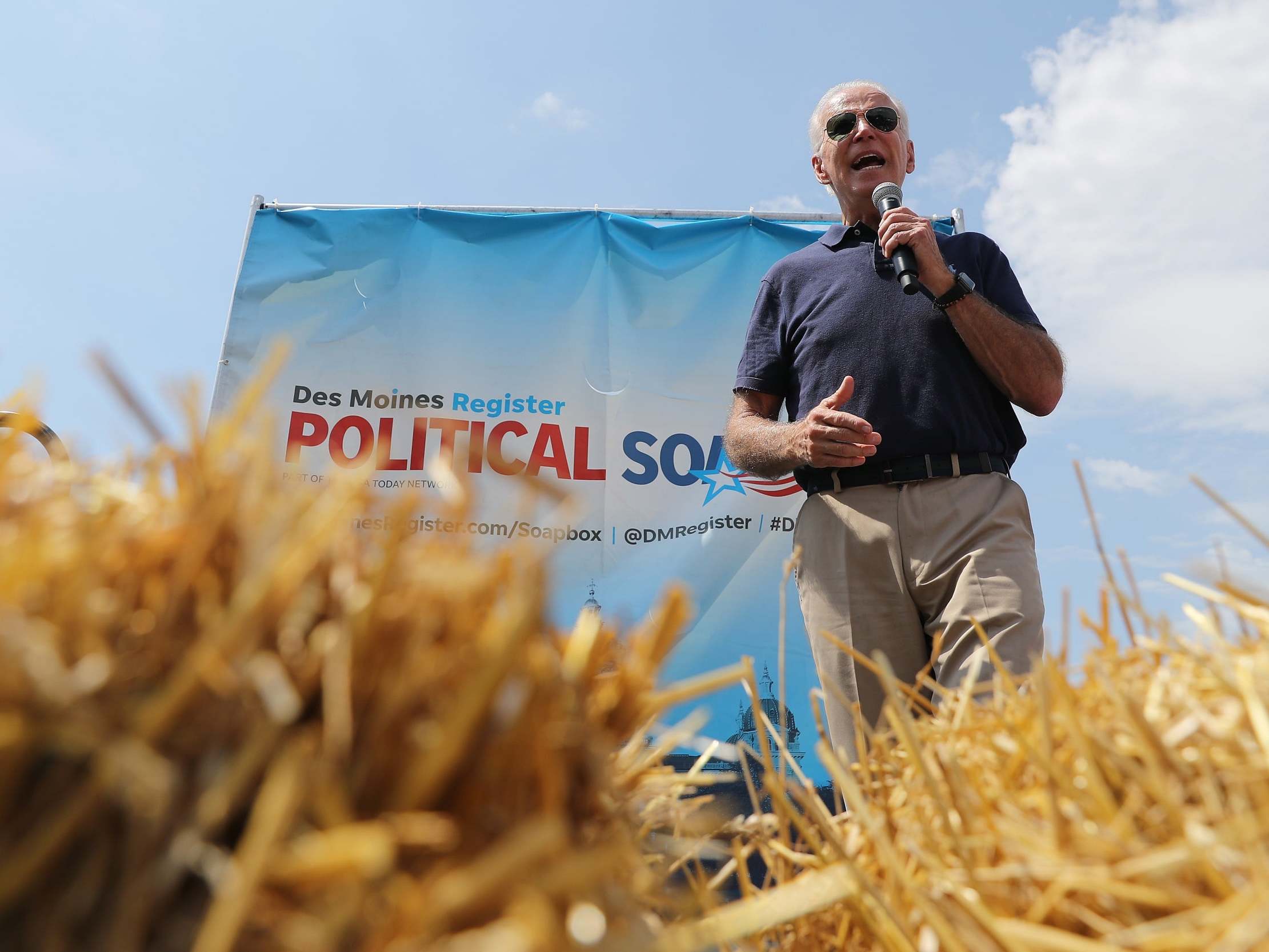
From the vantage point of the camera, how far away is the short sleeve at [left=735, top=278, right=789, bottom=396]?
1.55 meters

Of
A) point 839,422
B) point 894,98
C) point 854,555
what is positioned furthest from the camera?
point 894,98

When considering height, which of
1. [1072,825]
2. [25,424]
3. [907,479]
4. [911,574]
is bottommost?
[1072,825]

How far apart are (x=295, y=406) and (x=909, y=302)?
6.53 ft

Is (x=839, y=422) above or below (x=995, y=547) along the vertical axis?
above

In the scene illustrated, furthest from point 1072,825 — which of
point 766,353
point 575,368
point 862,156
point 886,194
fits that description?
point 575,368

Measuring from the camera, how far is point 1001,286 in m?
1.52

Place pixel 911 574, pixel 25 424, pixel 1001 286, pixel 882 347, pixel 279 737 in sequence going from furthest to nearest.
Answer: pixel 1001 286
pixel 882 347
pixel 911 574
pixel 25 424
pixel 279 737

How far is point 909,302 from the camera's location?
1444 millimetres

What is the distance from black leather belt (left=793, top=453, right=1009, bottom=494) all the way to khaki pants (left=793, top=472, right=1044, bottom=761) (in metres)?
0.01

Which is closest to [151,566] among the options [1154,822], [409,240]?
[1154,822]

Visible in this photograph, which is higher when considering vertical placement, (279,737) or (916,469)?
(916,469)

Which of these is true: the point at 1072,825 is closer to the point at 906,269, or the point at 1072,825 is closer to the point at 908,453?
the point at 908,453

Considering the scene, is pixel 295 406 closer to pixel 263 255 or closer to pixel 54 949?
pixel 263 255

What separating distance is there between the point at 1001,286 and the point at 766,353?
1.41ft
